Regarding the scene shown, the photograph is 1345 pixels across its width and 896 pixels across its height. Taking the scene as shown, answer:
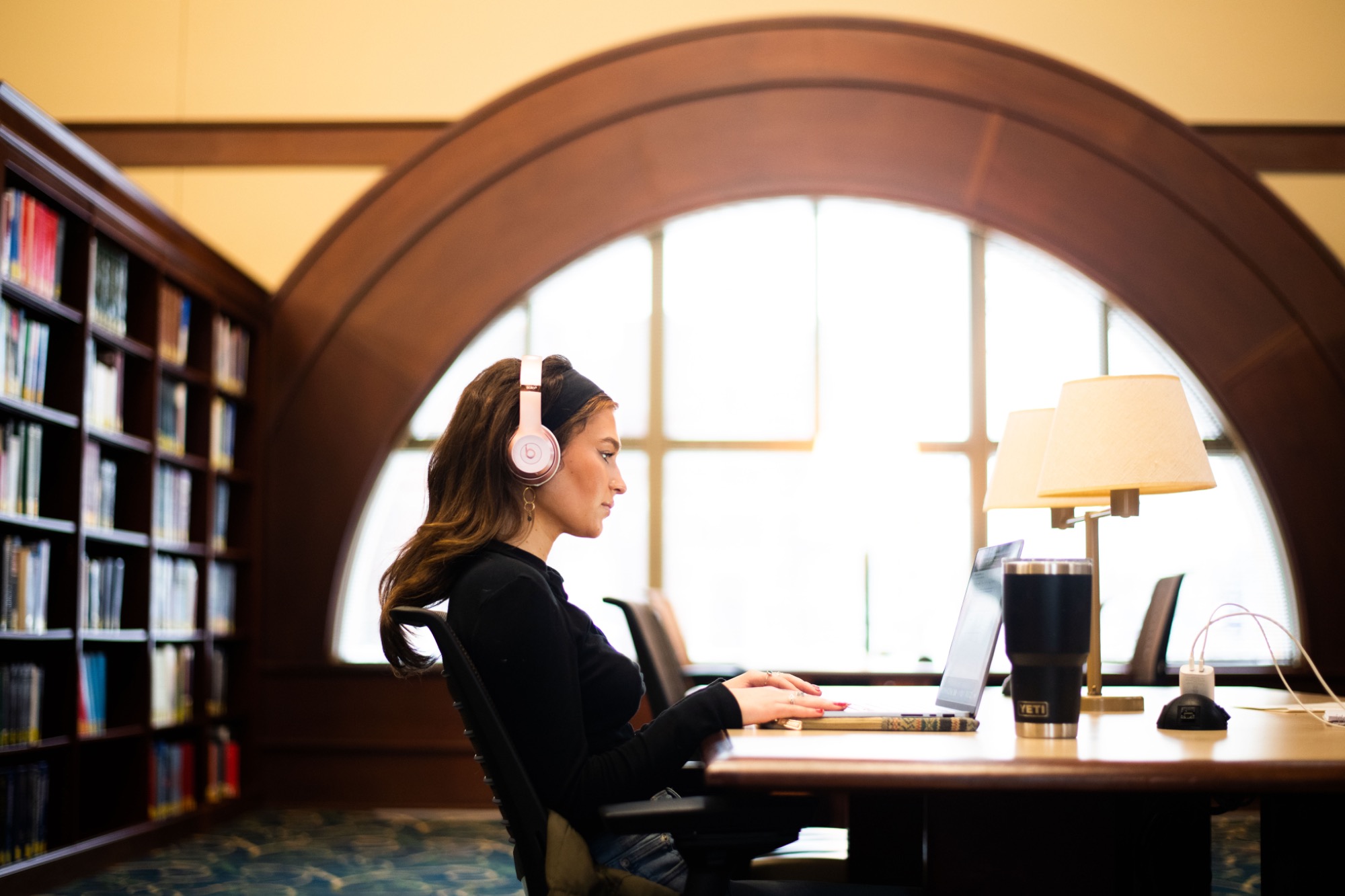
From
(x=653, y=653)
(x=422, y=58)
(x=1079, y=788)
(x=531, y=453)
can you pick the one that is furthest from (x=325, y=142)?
(x=1079, y=788)

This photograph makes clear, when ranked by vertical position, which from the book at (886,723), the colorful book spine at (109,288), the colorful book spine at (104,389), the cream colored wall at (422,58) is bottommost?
the book at (886,723)

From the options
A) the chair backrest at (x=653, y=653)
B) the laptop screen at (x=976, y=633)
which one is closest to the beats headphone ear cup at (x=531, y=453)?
the laptop screen at (x=976, y=633)

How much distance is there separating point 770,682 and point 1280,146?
535 cm

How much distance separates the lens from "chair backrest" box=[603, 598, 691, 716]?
3133 mm

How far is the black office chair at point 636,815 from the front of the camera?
1.52 m

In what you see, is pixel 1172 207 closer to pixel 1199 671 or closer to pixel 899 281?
pixel 899 281

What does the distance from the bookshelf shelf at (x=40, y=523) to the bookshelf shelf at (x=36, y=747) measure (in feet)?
2.18

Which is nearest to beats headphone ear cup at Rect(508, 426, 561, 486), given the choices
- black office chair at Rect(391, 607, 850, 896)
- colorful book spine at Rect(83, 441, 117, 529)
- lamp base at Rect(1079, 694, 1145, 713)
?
black office chair at Rect(391, 607, 850, 896)

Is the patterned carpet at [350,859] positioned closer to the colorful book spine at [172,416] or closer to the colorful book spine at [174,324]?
the colorful book spine at [172,416]

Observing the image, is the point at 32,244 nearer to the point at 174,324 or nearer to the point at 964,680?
the point at 174,324

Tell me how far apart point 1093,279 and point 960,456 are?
1.06 m

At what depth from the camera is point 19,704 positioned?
12.2ft

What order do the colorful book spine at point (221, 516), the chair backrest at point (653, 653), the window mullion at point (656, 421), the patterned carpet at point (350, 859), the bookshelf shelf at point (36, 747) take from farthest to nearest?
1. the window mullion at point (656, 421)
2. the colorful book spine at point (221, 516)
3. the patterned carpet at point (350, 859)
4. the bookshelf shelf at point (36, 747)
5. the chair backrest at point (653, 653)

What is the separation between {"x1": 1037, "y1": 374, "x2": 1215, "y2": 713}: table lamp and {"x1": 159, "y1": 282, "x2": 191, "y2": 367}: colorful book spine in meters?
3.62
